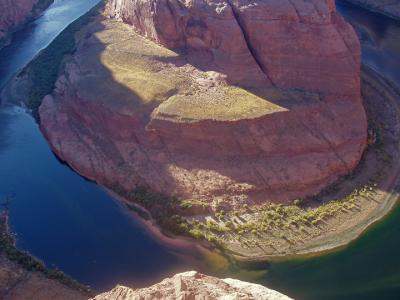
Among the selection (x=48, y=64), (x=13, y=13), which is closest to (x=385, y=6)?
(x=48, y=64)

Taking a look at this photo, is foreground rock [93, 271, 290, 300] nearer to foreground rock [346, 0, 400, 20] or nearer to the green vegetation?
the green vegetation

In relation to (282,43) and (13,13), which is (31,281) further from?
(13,13)

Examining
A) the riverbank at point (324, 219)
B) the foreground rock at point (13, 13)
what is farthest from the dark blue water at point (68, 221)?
the foreground rock at point (13, 13)

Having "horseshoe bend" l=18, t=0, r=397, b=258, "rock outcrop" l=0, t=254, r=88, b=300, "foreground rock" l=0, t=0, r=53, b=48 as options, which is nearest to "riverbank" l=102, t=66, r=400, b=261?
"horseshoe bend" l=18, t=0, r=397, b=258

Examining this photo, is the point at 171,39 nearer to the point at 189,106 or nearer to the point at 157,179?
the point at 189,106

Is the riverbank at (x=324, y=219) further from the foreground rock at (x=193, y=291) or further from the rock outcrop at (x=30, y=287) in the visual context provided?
the foreground rock at (x=193, y=291)

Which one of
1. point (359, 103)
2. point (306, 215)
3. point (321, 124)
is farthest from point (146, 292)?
point (359, 103)

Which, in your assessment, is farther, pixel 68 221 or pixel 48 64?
pixel 48 64
